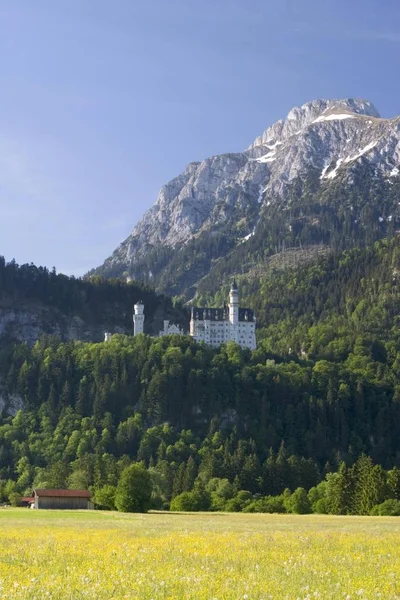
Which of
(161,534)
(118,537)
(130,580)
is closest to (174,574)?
(130,580)

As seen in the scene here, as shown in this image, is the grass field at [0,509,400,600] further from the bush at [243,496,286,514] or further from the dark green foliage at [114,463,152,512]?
the bush at [243,496,286,514]

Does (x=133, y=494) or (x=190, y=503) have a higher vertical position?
(x=133, y=494)

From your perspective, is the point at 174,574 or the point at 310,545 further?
the point at 310,545

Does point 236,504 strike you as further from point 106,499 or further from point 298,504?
point 106,499

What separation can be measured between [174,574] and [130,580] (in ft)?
6.81

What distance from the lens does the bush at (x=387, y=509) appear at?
3907 inches

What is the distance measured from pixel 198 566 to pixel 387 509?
77.4m

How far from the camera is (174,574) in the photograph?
84.8 ft

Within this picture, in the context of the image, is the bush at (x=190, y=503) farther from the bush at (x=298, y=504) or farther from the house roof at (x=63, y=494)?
the house roof at (x=63, y=494)

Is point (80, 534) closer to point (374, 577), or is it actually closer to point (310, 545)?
point (310, 545)

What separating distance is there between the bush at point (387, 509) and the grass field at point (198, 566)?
191 feet

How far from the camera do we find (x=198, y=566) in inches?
1121

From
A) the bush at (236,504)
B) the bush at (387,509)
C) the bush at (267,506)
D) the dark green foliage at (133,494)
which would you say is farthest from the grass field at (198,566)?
the bush at (236,504)

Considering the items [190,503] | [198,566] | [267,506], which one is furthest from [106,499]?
[198,566]
